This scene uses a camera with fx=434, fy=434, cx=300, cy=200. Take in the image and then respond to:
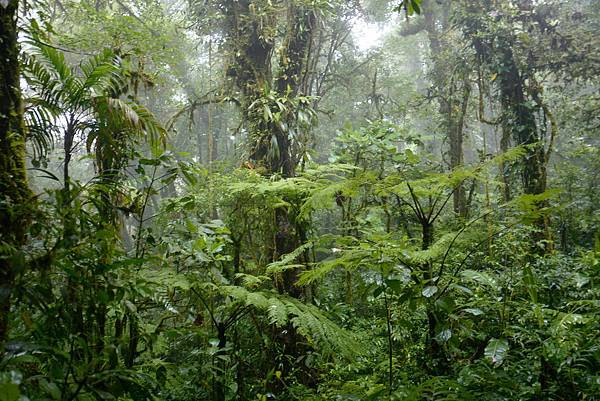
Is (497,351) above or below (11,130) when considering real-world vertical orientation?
below

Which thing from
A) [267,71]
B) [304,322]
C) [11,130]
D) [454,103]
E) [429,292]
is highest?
[267,71]

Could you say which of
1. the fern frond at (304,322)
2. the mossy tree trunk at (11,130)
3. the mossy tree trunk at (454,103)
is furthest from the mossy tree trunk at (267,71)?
the mossy tree trunk at (11,130)

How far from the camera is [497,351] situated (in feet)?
7.55

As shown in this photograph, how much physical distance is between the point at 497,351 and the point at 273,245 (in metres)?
3.38

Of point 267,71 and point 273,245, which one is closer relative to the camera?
point 273,245

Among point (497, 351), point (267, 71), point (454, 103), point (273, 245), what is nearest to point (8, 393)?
point (497, 351)

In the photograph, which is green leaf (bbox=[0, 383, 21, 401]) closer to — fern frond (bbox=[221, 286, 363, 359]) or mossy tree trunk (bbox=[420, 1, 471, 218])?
fern frond (bbox=[221, 286, 363, 359])

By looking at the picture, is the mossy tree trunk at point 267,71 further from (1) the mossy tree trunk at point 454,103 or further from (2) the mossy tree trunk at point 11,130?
(2) the mossy tree trunk at point 11,130

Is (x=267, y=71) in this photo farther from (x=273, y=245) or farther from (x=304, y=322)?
(x=304, y=322)

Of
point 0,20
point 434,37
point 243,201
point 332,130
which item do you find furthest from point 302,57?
point 332,130

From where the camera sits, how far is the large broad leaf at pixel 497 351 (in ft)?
7.45

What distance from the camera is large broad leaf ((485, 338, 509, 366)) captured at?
227 cm

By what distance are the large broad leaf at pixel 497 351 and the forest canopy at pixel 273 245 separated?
12 millimetres

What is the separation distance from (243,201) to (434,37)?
10829mm
